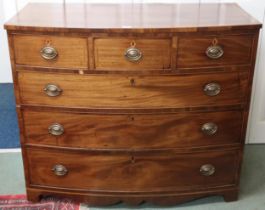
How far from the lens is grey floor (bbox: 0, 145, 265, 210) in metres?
2.00

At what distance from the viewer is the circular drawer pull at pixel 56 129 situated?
1.79m

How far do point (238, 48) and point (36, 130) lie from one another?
3.02 feet

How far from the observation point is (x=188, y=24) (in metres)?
1.64

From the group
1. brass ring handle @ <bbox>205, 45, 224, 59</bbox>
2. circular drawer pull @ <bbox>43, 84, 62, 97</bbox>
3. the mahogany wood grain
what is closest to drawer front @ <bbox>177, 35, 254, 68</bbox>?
brass ring handle @ <bbox>205, 45, 224, 59</bbox>

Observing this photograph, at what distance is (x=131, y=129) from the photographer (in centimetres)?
179

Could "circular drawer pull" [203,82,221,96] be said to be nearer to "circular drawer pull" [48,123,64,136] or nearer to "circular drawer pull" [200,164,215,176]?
"circular drawer pull" [200,164,215,176]

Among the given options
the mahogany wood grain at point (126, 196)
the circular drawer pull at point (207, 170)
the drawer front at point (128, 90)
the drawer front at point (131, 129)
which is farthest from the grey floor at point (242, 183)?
A: the drawer front at point (128, 90)

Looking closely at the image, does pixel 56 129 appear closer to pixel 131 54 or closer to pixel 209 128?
pixel 131 54

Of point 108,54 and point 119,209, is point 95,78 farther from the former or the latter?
point 119,209

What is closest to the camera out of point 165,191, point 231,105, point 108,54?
point 108,54

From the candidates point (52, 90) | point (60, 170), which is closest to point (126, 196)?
point (60, 170)

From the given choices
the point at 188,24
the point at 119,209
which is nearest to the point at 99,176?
the point at 119,209

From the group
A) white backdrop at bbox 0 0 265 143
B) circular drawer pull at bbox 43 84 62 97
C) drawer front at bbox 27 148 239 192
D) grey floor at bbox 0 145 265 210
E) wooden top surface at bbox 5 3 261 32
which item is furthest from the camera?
white backdrop at bbox 0 0 265 143

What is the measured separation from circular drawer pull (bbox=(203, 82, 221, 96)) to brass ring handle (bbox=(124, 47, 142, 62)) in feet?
1.04
